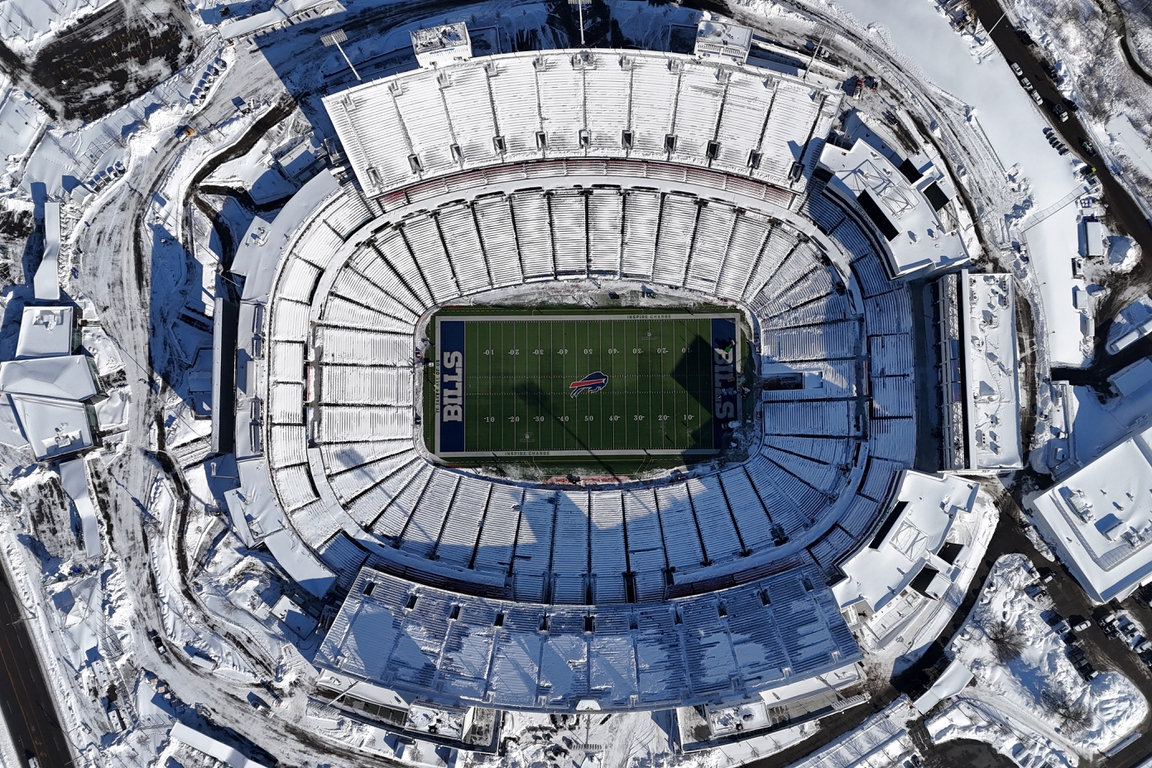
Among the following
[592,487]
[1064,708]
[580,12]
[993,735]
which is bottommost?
[993,735]

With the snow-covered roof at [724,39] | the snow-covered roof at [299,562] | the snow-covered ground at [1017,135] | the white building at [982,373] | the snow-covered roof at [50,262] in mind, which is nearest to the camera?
the snow-covered roof at [724,39]

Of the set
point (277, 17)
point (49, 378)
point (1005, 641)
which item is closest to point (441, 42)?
point (277, 17)

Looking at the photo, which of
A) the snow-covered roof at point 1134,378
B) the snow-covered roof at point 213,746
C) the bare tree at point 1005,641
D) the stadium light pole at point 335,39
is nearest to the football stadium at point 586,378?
the stadium light pole at point 335,39

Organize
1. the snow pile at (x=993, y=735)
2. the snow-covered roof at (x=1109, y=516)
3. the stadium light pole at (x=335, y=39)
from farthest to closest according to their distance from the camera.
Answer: the stadium light pole at (x=335, y=39) → the snow pile at (x=993, y=735) → the snow-covered roof at (x=1109, y=516)

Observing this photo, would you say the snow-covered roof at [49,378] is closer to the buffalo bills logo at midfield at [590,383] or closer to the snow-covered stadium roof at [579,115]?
the snow-covered stadium roof at [579,115]

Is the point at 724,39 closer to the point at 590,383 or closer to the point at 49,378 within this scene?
the point at 590,383

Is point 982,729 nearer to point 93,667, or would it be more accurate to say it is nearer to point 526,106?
point 526,106
